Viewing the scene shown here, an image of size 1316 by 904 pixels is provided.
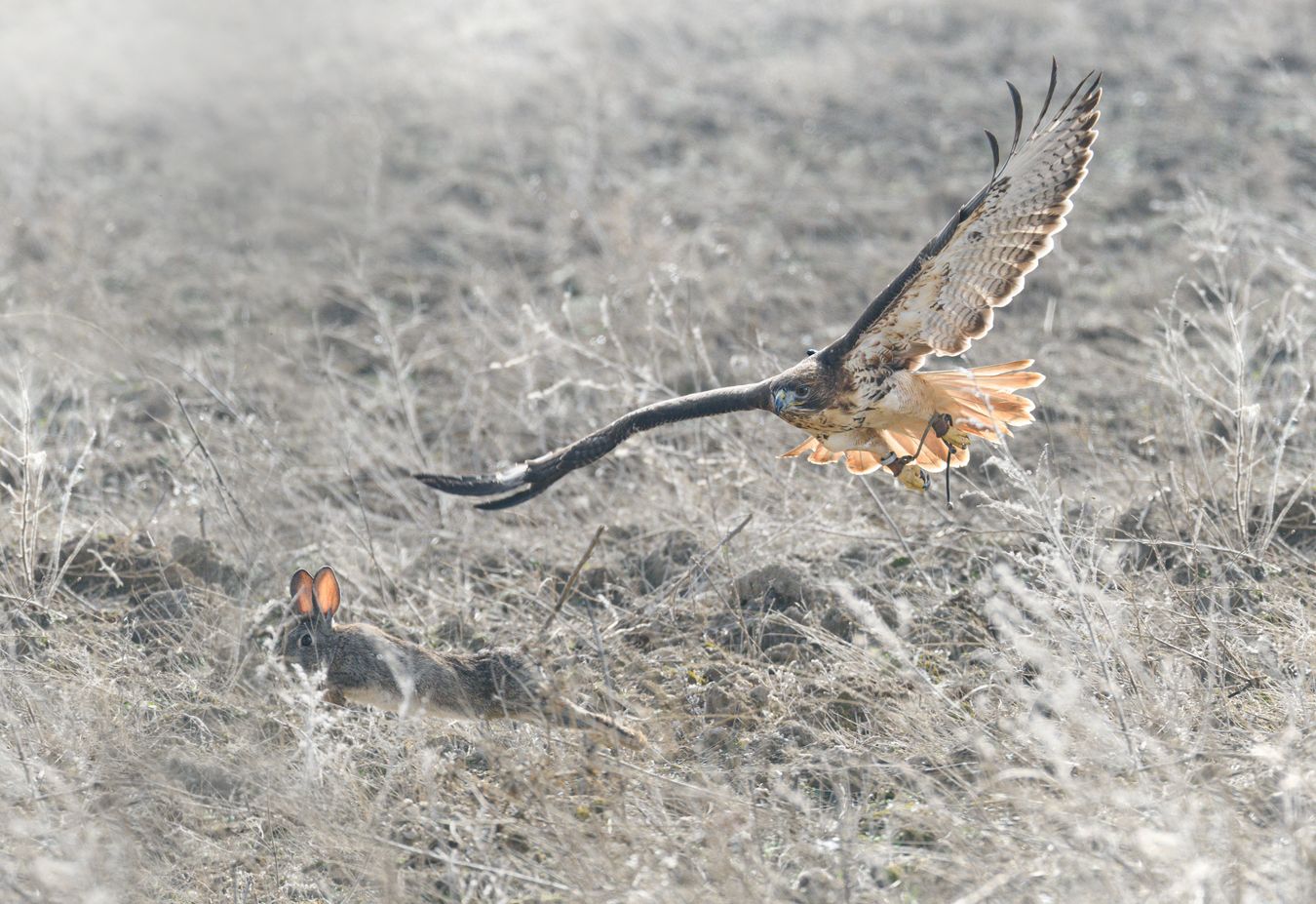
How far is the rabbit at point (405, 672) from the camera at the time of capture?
4477mm

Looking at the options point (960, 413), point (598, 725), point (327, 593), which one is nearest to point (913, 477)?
point (960, 413)

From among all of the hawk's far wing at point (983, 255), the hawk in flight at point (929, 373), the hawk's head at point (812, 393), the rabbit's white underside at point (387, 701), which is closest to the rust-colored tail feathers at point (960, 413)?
the hawk in flight at point (929, 373)

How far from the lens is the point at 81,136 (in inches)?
521

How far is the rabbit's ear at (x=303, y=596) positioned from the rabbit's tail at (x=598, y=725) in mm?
1038

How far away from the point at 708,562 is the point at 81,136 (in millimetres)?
10488

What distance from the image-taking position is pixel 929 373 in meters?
5.00

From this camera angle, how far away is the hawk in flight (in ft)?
15.0

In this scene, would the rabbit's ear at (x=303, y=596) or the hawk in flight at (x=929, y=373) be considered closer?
the hawk in flight at (x=929, y=373)

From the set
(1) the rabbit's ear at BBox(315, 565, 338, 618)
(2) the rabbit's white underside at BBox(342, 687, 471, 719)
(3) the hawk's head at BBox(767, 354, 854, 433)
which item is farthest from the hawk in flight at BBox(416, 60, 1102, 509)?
(2) the rabbit's white underside at BBox(342, 687, 471, 719)

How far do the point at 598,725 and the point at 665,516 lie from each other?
74.8 inches

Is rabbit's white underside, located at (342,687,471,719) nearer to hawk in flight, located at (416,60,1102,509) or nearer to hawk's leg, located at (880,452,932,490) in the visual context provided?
A: hawk in flight, located at (416,60,1102,509)

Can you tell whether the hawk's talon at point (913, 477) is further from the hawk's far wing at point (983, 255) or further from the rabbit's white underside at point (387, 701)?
the rabbit's white underside at point (387, 701)

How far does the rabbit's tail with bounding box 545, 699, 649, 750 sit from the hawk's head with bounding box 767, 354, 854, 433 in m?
1.39

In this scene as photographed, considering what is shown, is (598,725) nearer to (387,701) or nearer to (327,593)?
(387,701)
